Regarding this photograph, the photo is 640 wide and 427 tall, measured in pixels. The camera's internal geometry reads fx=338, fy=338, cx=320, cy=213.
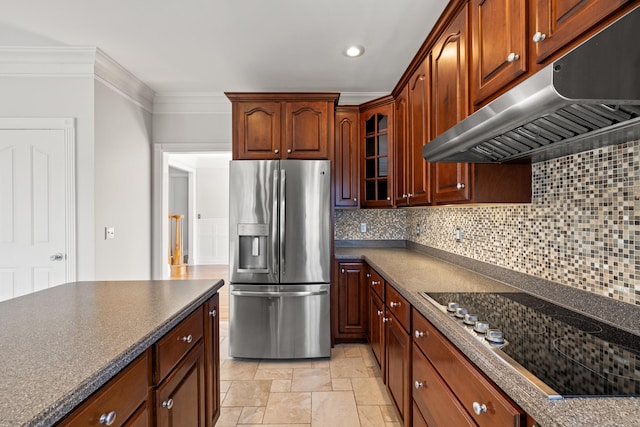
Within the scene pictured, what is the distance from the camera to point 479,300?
151 cm

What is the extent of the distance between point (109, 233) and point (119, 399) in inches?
101

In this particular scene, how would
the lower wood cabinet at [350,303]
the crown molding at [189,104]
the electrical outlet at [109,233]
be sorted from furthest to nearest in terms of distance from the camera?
the crown molding at [189,104]
the lower wood cabinet at [350,303]
the electrical outlet at [109,233]

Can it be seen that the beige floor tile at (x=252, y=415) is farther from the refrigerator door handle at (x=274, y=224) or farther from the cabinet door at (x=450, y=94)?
the cabinet door at (x=450, y=94)

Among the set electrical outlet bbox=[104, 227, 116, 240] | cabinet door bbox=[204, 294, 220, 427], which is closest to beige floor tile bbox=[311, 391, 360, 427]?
cabinet door bbox=[204, 294, 220, 427]

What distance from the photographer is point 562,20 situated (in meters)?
1.06

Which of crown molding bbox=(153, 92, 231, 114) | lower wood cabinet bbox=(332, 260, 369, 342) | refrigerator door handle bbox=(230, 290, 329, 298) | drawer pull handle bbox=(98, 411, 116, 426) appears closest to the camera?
drawer pull handle bbox=(98, 411, 116, 426)

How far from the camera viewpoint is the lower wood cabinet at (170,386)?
905 mm

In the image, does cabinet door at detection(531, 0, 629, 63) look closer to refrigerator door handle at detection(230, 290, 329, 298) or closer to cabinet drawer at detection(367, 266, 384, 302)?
cabinet drawer at detection(367, 266, 384, 302)

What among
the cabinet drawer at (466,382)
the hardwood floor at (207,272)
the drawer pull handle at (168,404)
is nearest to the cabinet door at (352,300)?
the cabinet drawer at (466,382)

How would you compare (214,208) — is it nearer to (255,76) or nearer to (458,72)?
(255,76)

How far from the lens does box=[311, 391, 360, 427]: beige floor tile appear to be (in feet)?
6.94

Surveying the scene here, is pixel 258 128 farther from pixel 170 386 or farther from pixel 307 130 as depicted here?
pixel 170 386

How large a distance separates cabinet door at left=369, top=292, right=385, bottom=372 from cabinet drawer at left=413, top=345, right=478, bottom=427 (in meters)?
0.75

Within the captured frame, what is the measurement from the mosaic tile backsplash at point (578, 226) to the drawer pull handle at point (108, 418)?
66.4 inches
